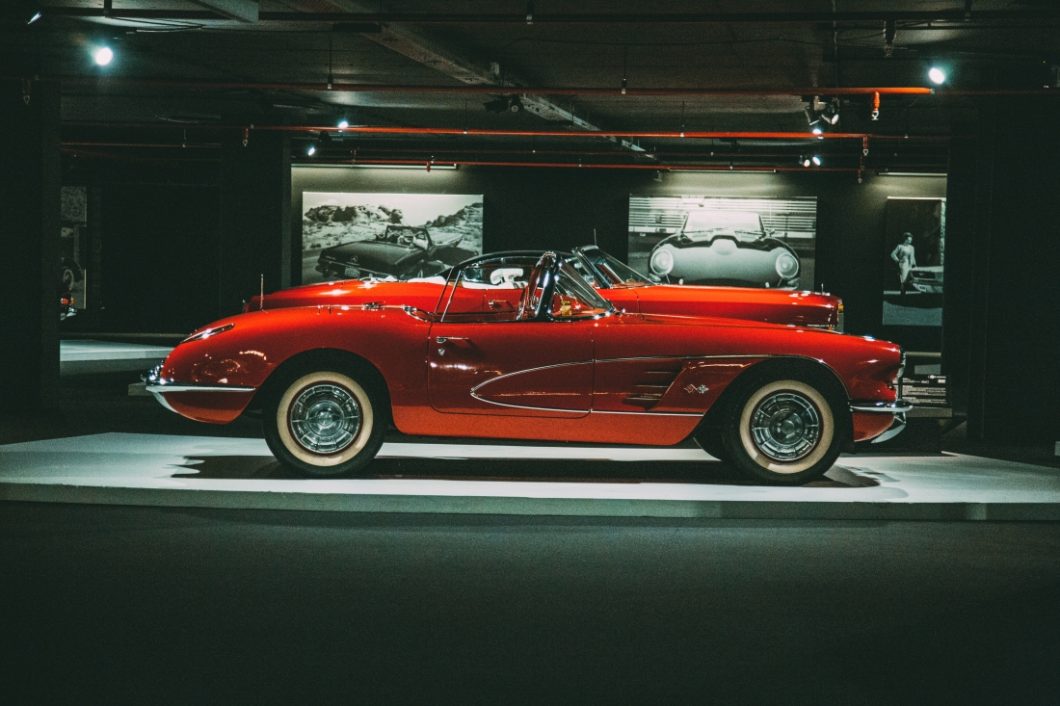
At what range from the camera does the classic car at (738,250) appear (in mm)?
28031

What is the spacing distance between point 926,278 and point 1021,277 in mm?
16801

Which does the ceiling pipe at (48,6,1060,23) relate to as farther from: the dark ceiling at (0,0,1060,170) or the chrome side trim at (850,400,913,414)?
the chrome side trim at (850,400,913,414)

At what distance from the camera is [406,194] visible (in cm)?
2859

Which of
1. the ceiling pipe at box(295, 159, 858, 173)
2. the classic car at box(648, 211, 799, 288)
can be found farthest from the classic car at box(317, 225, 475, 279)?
the classic car at box(648, 211, 799, 288)

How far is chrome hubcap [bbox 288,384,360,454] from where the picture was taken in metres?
8.99

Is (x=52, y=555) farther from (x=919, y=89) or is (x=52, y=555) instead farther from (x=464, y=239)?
(x=464, y=239)

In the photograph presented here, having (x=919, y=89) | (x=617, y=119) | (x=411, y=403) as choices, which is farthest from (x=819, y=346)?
(x=617, y=119)

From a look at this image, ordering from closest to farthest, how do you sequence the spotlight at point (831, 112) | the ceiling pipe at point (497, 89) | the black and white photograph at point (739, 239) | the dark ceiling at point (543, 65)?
the dark ceiling at point (543, 65) < the ceiling pipe at point (497, 89) < the spotlight at point (831, 112) < the black and white photograph at point (739, 239)

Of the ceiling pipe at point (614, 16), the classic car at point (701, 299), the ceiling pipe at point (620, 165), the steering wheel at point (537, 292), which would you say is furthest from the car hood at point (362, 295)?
the ceiling pipe at point (620, 165)

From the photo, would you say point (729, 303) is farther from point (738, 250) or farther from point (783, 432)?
point (738, 250)

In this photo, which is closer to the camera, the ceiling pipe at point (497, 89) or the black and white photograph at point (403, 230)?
the ceiling pipe at point (497, 89)

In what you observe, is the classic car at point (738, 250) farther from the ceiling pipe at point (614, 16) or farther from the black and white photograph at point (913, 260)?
the ceiling pipe at point (614, 16)

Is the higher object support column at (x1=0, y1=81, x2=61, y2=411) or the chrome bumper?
support column at (x1=0, y1=81, x2=61, y2=411)

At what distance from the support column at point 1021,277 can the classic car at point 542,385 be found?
12.3 ft
